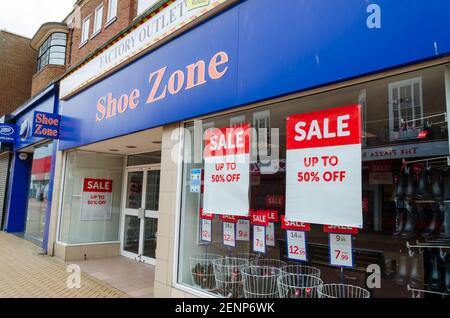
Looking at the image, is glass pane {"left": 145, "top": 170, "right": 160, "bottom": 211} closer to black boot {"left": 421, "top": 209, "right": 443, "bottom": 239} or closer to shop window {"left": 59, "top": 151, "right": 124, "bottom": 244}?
shop window {"left": 59, "top": 151, "right": 124, "bottom": 244}

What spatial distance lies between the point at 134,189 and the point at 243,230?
4.94 metres

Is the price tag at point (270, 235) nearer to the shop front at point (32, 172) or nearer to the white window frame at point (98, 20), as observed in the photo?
the shop front at point (32, 172)

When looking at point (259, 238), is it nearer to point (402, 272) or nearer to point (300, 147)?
point (300, 147)

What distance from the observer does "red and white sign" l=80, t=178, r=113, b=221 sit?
8531 millimetres

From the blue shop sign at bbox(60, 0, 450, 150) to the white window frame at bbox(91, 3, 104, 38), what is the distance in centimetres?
459

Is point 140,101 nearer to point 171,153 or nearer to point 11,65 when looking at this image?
point 171,153

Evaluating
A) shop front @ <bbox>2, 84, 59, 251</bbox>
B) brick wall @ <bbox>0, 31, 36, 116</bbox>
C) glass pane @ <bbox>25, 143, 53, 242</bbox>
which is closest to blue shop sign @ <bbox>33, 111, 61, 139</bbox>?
shop front @ <bbox>2, 84, 59, 251</bbox>

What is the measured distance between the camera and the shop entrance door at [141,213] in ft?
25.7

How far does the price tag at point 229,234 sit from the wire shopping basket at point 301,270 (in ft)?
2.39

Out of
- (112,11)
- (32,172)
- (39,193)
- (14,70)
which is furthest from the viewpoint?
(14,70)

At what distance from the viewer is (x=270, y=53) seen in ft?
11.8

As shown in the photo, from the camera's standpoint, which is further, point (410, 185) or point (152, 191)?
point (152, 191)

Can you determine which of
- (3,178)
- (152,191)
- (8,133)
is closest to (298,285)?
(152,191)
